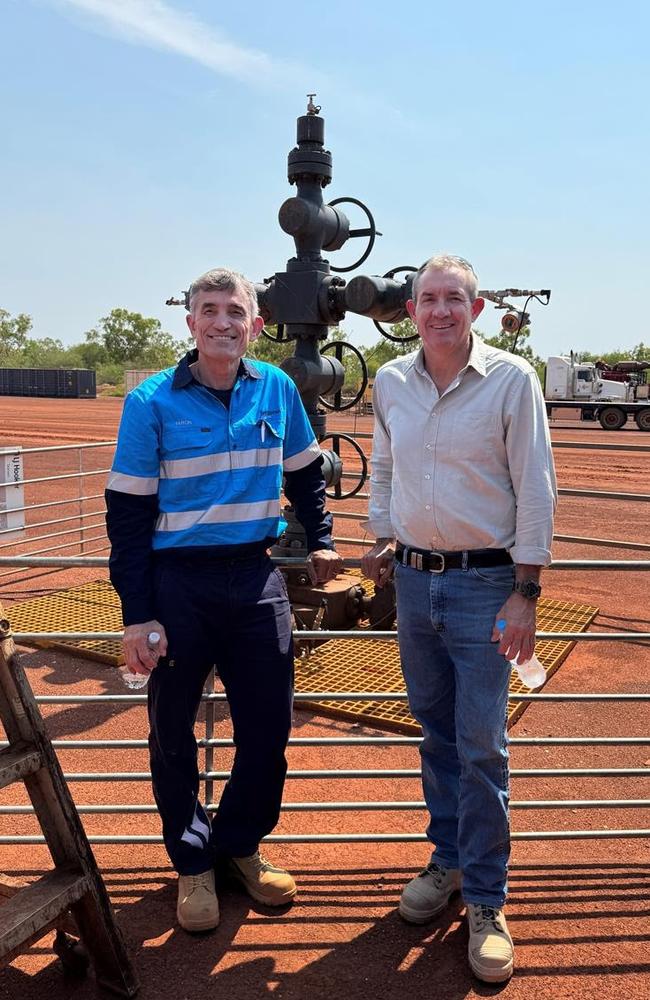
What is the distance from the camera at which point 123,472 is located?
2.38 m

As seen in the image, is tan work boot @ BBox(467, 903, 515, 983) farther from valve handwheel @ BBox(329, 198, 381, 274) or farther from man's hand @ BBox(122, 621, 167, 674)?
valve handwheel @ BBox(329, 198, 381, 274)

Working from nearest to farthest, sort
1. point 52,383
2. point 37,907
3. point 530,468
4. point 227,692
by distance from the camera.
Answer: point 37,907 < point 530,468 < point 227,692 < point 52,383

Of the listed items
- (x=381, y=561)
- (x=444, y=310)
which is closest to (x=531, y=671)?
(x=381, y=561)

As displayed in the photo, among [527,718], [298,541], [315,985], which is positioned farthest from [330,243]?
[315,985]

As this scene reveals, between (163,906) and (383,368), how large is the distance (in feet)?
6.16

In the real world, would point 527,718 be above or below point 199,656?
below

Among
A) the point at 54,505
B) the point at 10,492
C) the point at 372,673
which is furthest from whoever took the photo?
the point at 54,505

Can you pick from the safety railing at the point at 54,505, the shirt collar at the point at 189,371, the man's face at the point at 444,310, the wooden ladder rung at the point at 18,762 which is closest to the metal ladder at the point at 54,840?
the wooden ladder rung at the point at 18,762

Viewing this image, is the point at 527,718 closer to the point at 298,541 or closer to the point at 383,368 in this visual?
the point at 298,541

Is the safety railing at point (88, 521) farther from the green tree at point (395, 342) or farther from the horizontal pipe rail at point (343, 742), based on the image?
the horizontal pipe rail at point (343, 742)

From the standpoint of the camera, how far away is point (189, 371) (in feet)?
8.25

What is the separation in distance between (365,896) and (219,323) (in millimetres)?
1949

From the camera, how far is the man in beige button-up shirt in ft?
7.43

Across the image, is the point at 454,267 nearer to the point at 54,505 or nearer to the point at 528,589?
the point at 528,589
